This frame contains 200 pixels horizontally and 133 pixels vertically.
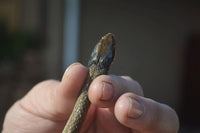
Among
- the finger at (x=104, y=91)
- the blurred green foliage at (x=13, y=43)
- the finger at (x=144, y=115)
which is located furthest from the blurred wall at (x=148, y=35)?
the finger at (x=104, y=91)

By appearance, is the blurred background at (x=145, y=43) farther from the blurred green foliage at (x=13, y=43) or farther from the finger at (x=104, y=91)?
the finger at (x=104, y=91)

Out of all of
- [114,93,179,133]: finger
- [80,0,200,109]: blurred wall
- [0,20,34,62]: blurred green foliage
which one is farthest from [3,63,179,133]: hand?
[0,20,34,62]: blurred green foliage

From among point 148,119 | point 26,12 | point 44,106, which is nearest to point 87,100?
point 148,119

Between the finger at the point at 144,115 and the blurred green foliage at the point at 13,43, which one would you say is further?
the blurred green foliage at the point at 13,43

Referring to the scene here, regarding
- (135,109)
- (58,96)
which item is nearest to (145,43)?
(58,96)

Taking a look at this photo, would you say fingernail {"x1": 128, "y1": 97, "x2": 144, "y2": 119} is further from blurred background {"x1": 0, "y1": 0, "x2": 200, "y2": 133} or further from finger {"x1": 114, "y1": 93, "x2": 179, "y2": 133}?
blurred background {"x1": 0, "y1": 0, "x2": 200, "y2": 133}

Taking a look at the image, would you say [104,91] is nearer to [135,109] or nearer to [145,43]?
[135,109]
